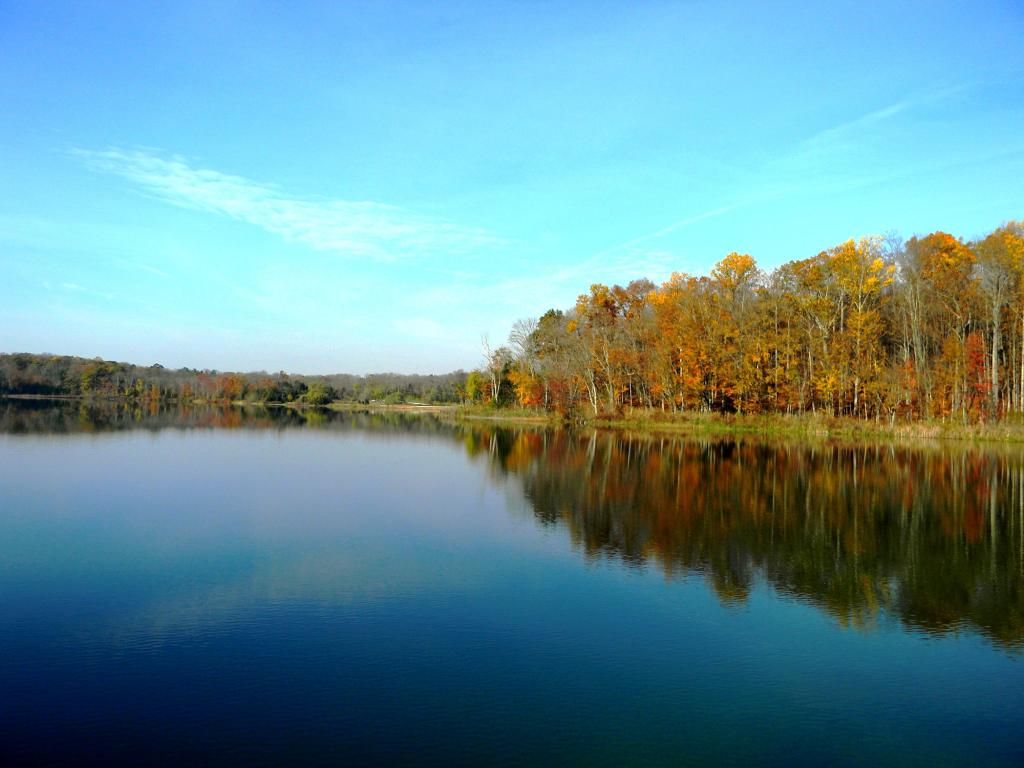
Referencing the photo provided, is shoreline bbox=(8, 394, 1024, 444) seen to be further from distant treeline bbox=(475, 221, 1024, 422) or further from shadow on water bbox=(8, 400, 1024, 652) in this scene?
shadow on water bbox=(8, 400, 1024, 652)

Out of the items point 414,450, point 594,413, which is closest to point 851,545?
point 414,450

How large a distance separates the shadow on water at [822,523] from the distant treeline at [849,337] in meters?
9.62

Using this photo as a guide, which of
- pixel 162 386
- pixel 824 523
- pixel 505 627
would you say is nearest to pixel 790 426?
pixel 824 523

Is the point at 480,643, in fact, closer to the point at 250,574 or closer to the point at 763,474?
the point at 250,574

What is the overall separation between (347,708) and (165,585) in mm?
4363

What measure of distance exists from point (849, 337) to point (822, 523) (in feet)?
89.9

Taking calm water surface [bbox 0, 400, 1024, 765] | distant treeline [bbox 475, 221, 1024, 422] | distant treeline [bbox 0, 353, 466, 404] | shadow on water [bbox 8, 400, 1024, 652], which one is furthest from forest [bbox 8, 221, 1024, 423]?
distant treeline [bbox 0, 353, 466, 404]

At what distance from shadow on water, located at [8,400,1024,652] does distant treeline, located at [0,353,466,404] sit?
71.7 metres

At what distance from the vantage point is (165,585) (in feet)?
28.9

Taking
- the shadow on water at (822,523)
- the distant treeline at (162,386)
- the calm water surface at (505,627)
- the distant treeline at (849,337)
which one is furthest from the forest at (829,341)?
the distant treeline at (162,386)

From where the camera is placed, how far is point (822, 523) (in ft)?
45.8

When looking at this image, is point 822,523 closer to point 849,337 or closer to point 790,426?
point 790,426

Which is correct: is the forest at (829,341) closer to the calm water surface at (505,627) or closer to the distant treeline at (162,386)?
the calm water surface at (505,627)

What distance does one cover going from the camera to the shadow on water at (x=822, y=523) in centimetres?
919
